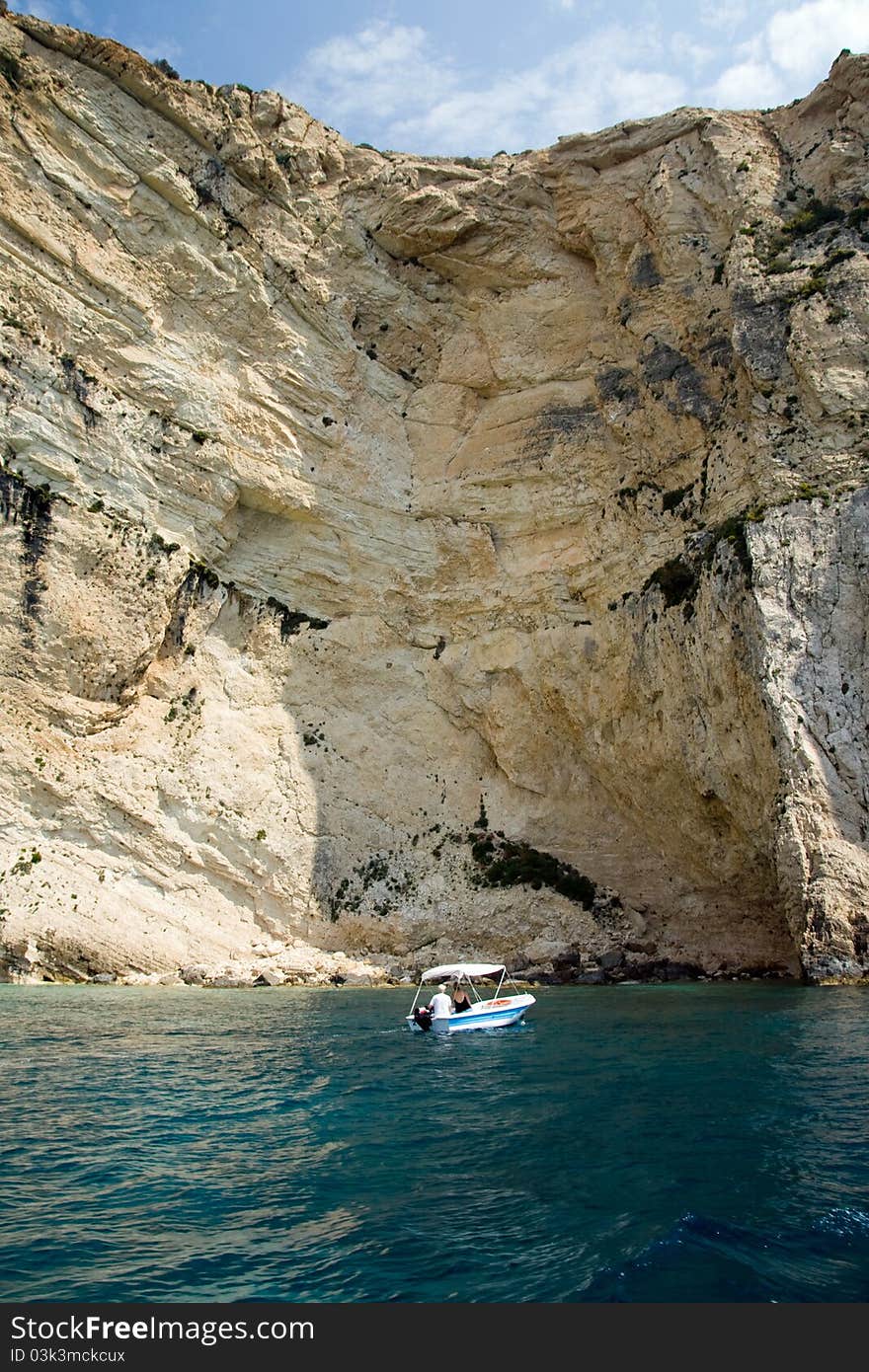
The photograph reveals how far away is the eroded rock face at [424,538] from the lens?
26844 mm

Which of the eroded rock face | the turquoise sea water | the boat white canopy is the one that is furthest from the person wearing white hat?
the eroded rock face

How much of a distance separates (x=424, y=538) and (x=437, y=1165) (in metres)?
31.0

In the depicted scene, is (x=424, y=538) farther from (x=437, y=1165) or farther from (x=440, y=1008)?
(x=437, y=1165)

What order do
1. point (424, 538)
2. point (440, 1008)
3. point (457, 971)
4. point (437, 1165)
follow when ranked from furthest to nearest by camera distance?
point (424, 538) → point (457, 971) → point (440, 1008) → point (437, 1165)

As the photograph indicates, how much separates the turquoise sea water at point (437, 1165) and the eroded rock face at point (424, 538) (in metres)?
11.0

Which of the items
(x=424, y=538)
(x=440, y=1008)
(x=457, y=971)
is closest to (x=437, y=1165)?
(x=440, y=1008)

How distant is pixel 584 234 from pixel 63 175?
67.0 feet

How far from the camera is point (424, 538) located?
3800 centimetres

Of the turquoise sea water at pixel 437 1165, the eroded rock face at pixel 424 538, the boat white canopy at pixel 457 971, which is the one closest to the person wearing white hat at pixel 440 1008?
the boat white canopy at pixel 457 971

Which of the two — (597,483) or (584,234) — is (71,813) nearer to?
(597,483)

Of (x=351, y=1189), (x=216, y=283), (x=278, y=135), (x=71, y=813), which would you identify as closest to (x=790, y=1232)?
(x=351, y=1189)

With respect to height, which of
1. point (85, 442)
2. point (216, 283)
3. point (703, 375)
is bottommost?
point (85, 442)

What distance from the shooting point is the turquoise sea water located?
6.26 m

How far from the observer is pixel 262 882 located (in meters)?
30.0
